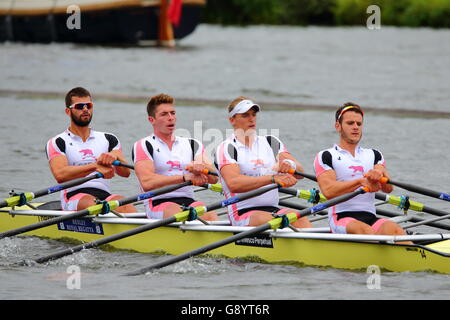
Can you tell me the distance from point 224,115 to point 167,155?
1309 centimetres

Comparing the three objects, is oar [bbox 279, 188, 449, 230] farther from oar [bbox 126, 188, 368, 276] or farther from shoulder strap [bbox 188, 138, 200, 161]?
shoulder strap [bbox 188, 138, 200, 161]

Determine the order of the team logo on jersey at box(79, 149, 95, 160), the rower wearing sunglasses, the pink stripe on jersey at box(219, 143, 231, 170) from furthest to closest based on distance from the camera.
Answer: the team logo on jersey at box(79, 149, 95, 160), the rower wearing sunglasses, the pink stripe on jersey at box(219, 143, 231, 170)

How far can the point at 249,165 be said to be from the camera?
36.3ft

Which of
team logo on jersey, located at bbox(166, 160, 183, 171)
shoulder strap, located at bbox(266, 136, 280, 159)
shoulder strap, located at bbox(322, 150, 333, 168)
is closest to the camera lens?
shoulder strap, located at bbox(322, 150, 333, 168)

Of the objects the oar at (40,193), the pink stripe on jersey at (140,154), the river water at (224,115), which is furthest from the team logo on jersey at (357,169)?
the oar at (40,193)

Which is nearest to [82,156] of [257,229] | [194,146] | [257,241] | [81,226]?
[81,226]

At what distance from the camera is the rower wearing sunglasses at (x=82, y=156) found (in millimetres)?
11812

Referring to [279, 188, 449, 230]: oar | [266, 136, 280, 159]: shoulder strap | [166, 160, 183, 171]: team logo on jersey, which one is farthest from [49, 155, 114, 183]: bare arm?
[279, 188, 449, 230]: oar

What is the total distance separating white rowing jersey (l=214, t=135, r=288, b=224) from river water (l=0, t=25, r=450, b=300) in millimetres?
651

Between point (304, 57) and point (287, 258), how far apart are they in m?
31.6

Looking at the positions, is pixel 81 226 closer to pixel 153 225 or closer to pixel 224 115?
pixel 153 225

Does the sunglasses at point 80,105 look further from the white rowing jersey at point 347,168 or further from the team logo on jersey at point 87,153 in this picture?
the white rowing jersey at point 347,168

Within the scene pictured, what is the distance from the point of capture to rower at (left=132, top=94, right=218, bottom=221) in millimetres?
11297
